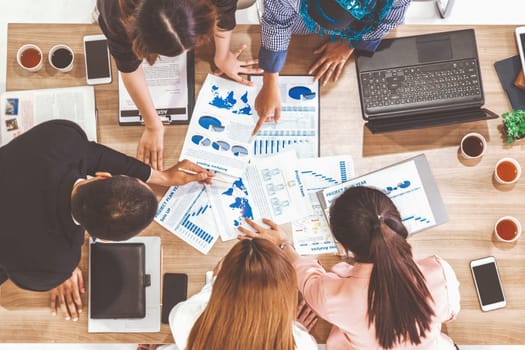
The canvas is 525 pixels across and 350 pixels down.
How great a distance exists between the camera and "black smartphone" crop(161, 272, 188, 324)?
1.42 m

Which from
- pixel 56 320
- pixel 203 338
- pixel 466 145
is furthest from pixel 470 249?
pixel 56 320

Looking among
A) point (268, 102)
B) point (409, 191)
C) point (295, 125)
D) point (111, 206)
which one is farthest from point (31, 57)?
point (409, 191)

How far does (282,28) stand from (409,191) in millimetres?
644

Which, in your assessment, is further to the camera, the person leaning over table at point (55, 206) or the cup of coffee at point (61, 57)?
the cup of coffee at point (61, 57)

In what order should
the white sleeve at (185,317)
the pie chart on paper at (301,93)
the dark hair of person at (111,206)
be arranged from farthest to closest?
the pie chart on paper at (301,93) → the white sleeve at (185,317) → the dark hair of person at (111,206)

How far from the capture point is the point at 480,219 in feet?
4.81

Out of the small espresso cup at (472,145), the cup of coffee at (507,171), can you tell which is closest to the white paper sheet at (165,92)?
the small espresso cup at (472,145)

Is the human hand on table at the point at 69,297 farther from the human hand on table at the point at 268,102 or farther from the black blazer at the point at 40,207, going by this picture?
the human hand on table at the point at 268,102

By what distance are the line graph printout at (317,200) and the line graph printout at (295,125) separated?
44 millimetres

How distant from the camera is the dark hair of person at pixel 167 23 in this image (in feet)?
3.44

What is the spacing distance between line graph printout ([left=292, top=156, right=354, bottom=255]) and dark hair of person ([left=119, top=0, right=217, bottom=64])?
1.85 feet

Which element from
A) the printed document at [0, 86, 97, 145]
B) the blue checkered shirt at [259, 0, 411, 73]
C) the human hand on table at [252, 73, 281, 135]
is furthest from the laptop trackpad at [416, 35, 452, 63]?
the printed document at [0, 86, 97, 145]

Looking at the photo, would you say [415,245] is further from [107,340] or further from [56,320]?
[56,320]

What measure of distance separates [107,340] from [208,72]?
0.90 meters
